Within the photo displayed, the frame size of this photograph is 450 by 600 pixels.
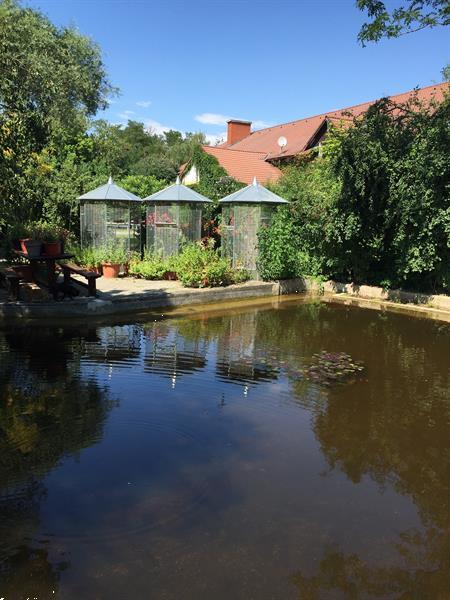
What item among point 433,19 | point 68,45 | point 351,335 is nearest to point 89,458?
point 351,335

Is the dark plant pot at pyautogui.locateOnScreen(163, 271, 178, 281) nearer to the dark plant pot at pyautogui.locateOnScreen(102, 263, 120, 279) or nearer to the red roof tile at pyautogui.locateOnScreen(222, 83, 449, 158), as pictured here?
the dark plant pot at pyautogui.locateOnScreen(102, 263, 120, 279)

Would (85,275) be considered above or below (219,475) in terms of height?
above

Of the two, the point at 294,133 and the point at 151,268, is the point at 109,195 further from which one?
the point at 294,133

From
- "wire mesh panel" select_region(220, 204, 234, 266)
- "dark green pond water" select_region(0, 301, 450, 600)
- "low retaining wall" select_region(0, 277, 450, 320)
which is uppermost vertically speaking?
"wire mesh panel" select_region(220, 204, 234, 266)

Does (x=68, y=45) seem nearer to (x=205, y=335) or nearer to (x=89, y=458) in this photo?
(x=205, y=335)

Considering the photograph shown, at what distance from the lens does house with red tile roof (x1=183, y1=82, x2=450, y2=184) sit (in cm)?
2523

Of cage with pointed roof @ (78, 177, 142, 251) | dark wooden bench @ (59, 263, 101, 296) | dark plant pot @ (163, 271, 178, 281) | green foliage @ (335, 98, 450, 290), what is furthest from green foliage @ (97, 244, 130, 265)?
green foliage @ (335, 98, 450, 290)

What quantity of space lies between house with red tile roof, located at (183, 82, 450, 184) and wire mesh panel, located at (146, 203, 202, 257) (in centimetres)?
746

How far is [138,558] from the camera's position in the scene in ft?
10.3

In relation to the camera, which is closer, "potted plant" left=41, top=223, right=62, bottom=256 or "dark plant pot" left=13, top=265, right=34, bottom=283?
"potted plant" left=41, top=223, right=62, bottom=256

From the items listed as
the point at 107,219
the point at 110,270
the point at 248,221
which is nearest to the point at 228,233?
the point at 248,221

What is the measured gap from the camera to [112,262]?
14609mm

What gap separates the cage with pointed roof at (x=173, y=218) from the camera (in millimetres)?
15156

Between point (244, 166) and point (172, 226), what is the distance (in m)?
11.9
